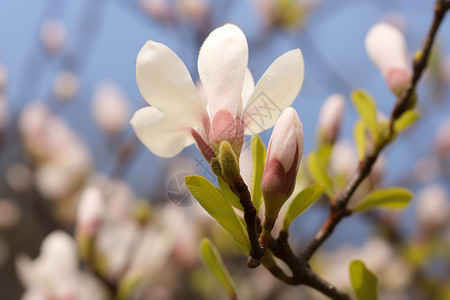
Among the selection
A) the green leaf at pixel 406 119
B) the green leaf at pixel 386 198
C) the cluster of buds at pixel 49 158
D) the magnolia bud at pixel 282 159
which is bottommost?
the cluster of buds at pixel 49 158

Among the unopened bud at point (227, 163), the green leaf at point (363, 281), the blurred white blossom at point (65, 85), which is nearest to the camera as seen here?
the unopened bud at point (227, 163)

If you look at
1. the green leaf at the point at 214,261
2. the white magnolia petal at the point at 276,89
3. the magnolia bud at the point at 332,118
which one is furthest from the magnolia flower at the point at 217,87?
the magnolia bud at the point at 332,118

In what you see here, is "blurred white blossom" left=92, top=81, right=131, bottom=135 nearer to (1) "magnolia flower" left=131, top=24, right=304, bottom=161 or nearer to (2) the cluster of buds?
(2) the cluster of buds

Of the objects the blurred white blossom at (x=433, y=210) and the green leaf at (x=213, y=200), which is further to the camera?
the blurred white blossom at (x=433, y=210)

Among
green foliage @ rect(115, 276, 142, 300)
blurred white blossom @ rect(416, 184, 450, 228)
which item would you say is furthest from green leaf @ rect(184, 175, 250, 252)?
blurred white blossom @ rect(416, 184, 450, 228)

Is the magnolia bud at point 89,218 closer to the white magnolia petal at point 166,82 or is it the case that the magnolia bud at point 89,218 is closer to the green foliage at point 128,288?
the green foliage at point 128,288

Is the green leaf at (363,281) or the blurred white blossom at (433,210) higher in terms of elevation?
the green leaf at (363,281)

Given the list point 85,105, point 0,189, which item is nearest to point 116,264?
point 85,105
